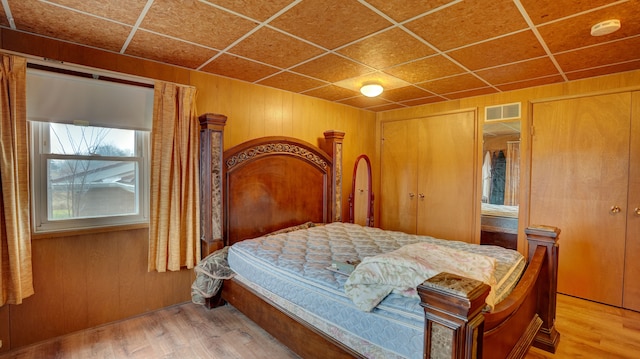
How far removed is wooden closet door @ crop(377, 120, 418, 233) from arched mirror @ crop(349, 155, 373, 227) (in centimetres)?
42

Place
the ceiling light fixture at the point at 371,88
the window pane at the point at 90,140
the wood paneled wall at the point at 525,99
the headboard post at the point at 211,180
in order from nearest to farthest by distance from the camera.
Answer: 1. the window pane at the point at 90,140
2. the headboard post at the point at 211,180
3. the wood paneled wall at the point at 525,99
4. the ceiling light fixture at the point at 371,88

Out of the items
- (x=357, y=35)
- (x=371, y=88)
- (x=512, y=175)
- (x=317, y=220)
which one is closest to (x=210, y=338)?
(x=317, y=220)

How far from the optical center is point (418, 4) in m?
1.71

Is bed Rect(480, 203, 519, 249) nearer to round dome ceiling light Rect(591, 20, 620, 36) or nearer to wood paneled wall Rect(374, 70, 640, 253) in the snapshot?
wood paneled wall Rect(374, 70, 640, 253)

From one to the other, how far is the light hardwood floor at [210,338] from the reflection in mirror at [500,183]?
3.51ft

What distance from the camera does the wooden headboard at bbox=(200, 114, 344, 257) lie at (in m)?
2.77

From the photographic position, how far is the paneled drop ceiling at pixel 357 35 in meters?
1.75

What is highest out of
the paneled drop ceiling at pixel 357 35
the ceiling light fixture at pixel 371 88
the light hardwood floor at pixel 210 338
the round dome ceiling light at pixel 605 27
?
the paneled drop ceiling at pixel 357 35

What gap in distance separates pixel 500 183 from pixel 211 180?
3.33 metres

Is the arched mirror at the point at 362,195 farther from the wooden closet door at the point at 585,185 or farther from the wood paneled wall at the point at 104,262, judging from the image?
the wooden closet door at the point at 585,185

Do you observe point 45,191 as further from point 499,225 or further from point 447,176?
point 499,225

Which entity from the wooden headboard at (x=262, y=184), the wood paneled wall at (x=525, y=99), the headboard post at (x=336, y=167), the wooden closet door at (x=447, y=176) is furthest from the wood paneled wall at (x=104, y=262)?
the wood paneled wall at (x=525, y=99)

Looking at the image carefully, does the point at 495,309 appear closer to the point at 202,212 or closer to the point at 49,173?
the point at 202,212

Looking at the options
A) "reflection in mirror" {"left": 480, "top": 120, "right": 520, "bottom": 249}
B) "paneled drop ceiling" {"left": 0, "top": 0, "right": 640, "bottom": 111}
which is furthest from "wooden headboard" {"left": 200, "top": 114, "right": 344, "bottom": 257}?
"reflection in mirror" {"left": 480, "top": 120, "right": 520, "bottom": 249}
